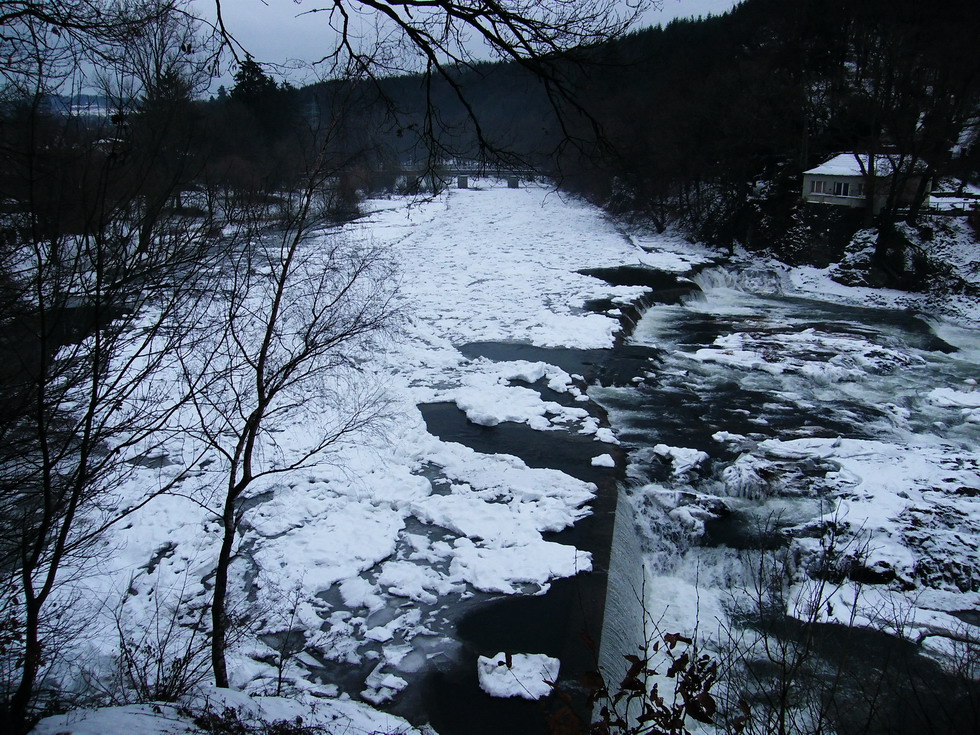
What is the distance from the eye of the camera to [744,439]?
34.2ft

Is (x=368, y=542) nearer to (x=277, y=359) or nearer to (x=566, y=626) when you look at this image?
(x=566, y=626)

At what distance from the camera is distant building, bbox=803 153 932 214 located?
902 inches

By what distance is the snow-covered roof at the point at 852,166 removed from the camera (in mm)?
23281

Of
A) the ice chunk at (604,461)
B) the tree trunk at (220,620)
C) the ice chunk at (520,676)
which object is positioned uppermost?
the tree trunk at (220,620)

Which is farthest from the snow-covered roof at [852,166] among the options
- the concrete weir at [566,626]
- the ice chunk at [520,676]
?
the ice chunk at [520,676]

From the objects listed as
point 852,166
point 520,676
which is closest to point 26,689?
point 520,676

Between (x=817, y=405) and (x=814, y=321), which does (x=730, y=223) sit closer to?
(x=814, y=321)

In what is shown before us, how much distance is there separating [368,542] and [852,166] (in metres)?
25.4

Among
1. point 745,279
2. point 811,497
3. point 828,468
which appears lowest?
point 811,497

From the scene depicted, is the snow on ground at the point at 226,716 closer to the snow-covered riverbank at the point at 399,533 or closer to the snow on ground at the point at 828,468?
the snow-covered riverbank at the point at 399,533

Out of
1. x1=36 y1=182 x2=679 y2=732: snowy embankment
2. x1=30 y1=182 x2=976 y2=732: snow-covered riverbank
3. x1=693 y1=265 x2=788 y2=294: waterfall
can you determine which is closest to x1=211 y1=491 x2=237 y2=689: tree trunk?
x1=36 y1=182 x2=679 y2=732: snowy embankment

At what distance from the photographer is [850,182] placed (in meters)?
24.3

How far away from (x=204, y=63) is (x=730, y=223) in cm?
2779

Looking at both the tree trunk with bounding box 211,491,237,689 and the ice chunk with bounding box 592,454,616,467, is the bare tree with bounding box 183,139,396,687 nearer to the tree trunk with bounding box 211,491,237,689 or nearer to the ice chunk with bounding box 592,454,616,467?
the tree trunk with bounding box 211,491,237,689
